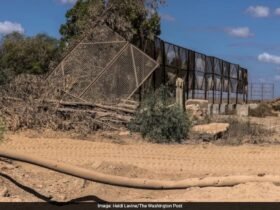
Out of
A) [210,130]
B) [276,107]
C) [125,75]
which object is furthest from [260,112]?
[210,130]

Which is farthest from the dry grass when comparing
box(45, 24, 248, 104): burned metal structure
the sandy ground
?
box(45, 24, 248, 104): burned metal structure

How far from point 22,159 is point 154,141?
828 centimetres

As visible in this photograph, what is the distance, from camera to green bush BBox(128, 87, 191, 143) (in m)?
17.6

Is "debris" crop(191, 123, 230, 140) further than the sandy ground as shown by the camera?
Yes

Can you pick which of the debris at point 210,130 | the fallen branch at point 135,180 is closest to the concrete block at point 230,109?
the debris at point 210,130

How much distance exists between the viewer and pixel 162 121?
58.1ft

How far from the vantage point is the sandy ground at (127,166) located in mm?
9062

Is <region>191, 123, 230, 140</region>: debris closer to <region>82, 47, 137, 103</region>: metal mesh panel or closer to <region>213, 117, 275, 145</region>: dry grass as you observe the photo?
<region>213, 117, 275, 145</region>: dry grass

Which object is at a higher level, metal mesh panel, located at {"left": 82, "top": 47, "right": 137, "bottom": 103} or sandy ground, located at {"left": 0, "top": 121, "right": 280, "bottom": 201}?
metal mesh panel, located at {"left": 82, "top": 47, "right": 137, "bottom": 103}

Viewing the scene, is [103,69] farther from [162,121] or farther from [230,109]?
[230,109]

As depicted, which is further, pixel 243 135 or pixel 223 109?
pixel 223 109

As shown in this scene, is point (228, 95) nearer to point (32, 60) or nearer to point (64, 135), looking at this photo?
point (32, 60)

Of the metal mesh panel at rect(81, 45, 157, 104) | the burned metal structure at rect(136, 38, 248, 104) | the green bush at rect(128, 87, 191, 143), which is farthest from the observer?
the burned metal structure at rect(136, 38, 248, 104)

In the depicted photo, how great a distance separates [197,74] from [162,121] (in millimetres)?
13251
